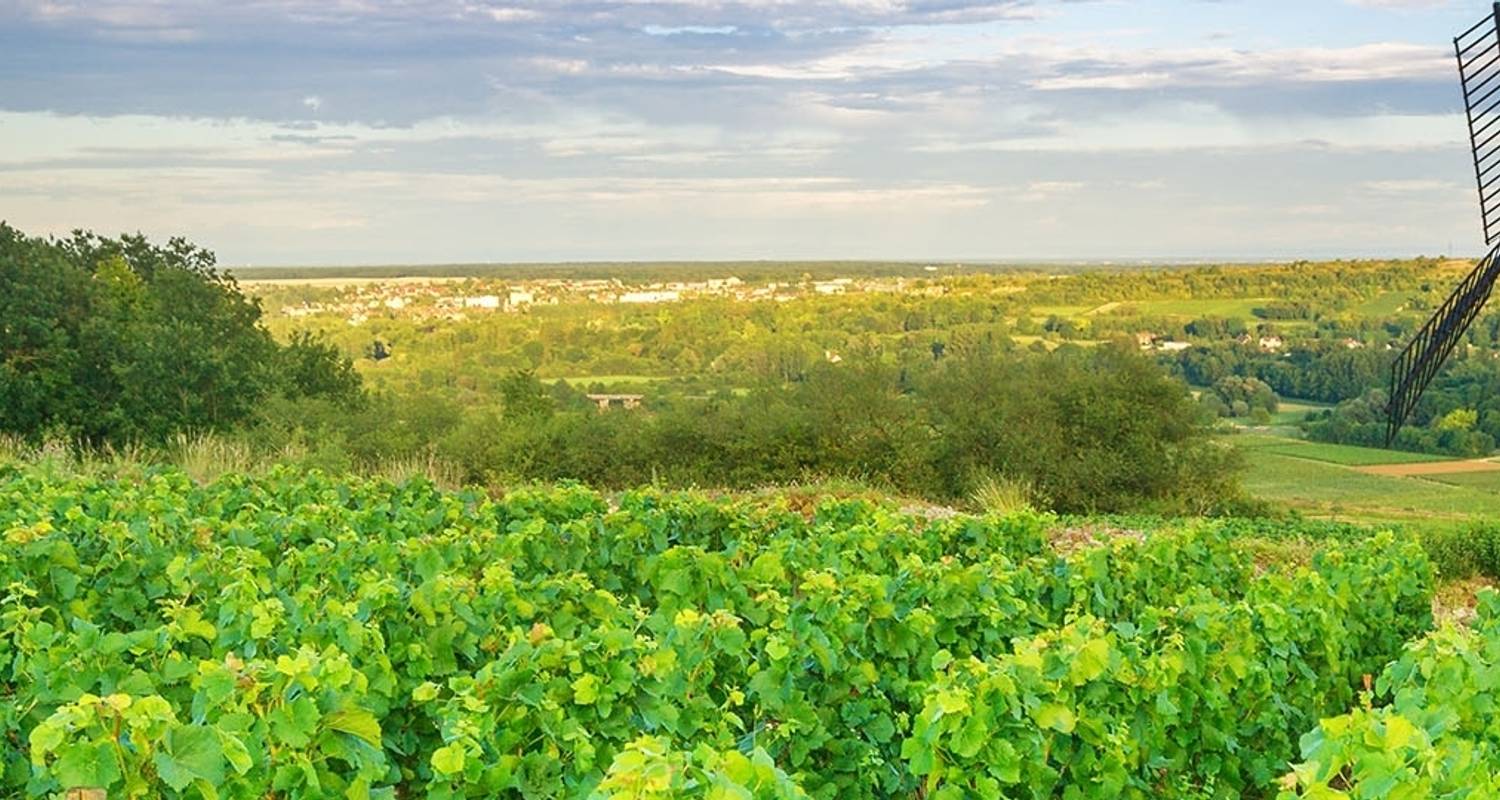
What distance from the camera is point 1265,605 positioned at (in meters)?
7.23

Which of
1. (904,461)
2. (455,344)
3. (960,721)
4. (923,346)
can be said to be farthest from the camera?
(455,344)

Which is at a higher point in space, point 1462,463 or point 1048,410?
point 1048,410

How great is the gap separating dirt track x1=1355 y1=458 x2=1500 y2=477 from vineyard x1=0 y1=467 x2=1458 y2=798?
134ft

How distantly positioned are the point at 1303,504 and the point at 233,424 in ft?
89.0

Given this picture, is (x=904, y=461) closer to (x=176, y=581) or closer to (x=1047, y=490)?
(x=1047, y=490)

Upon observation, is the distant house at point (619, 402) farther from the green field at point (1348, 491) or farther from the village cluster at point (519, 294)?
the village cluster at point (519, 294)


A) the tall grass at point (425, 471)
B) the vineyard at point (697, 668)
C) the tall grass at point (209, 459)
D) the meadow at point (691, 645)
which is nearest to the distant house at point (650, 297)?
the tall grass at point (425, 471)

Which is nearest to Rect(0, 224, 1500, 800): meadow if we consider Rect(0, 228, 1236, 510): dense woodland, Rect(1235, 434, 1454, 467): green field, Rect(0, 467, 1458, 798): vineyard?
Rect(0, 467, 1458, 798): vineyard

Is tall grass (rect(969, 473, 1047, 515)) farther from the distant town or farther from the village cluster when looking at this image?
the distant town

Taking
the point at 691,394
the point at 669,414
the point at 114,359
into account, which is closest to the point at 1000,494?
the point at 669,414

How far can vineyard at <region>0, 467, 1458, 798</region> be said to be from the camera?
467 centimetres

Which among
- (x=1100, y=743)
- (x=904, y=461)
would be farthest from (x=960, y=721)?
(x=904, y=461)

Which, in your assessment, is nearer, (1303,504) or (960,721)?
(960,721)

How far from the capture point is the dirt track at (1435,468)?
46.3 metres
